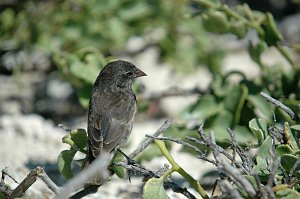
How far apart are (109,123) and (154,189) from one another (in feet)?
4.59

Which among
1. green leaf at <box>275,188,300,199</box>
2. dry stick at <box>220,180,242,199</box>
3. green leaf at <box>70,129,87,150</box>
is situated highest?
green leaf at <box>70,129,87,150</box>

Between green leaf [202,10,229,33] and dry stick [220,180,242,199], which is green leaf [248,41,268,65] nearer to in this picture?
green leaf [202,10,229,33]

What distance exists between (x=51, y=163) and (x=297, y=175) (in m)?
2.56

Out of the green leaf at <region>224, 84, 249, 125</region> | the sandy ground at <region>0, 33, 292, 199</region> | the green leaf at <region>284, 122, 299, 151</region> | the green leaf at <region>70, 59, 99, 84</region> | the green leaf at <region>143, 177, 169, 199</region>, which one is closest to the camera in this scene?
the green leaf at <region>143, 177, 169, 199</region>

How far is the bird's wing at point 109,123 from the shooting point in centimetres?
540

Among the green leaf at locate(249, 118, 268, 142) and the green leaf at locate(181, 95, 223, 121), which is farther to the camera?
the green leaf at locate(181, 95, 223, 121)

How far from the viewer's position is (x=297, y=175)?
4.55m

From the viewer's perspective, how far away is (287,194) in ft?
13.7

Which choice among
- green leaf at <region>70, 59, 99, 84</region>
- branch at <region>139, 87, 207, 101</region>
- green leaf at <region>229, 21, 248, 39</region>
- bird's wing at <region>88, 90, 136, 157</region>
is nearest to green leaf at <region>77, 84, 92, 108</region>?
green leaf at <region>70, 59, 99, 84</region>

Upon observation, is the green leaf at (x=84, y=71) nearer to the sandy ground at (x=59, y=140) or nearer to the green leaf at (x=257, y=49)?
the sandy ground at (x=59, y=140)

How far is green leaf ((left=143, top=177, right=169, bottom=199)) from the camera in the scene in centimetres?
445

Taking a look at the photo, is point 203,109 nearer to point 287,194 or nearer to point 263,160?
point 263,160

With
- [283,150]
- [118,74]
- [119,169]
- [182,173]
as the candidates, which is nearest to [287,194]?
[283,150]

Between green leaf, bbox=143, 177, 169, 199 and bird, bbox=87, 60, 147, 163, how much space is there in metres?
0.82
